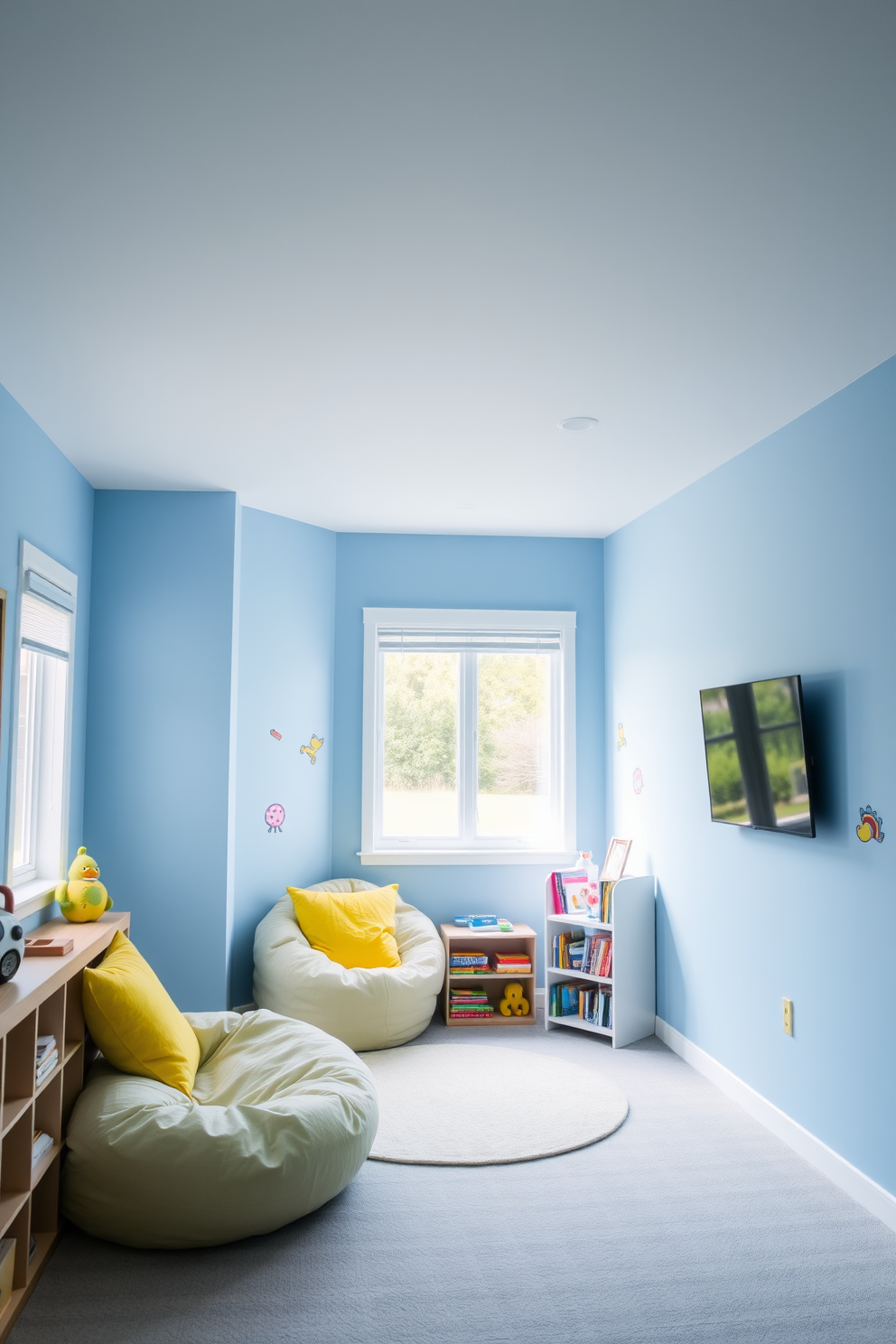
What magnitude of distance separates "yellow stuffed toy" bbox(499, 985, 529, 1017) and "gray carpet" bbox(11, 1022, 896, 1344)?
1659mm

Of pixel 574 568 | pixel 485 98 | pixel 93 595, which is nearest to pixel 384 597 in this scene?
pixel 574 568

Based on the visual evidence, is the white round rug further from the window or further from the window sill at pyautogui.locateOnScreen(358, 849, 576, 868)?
the window

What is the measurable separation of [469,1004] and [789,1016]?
1956 millimetres

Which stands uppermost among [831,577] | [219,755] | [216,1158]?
[831,577]

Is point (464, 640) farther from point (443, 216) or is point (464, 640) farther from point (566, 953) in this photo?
point (443, 216)

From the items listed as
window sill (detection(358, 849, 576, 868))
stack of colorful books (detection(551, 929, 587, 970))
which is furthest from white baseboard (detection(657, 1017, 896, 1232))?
window sill (detection(358, 849, 576, 868))

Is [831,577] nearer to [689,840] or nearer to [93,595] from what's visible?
[689,840]

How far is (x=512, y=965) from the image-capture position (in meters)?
4.96

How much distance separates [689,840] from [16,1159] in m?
2.98

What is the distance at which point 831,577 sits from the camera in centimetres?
318

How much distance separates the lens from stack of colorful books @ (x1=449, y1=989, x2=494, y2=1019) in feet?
16.1

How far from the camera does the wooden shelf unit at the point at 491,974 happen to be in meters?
4.91

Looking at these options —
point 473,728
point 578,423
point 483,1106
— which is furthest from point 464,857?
point 578,423

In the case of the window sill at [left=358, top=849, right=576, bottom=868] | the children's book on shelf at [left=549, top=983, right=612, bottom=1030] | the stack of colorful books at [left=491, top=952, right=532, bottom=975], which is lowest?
the children's book on shelf at [left=549, top=983, right=612, bottom=1030]
